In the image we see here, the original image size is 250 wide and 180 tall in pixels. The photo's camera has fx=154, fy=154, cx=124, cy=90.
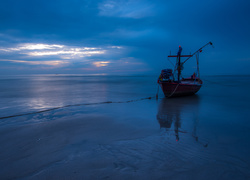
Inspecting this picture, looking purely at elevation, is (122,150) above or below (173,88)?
below

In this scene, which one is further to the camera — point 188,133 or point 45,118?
point 45,118

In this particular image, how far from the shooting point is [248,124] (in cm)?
762

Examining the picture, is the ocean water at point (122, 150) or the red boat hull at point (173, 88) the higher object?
the red boat hull at point (173, 88)

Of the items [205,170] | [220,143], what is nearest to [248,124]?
[220,143]

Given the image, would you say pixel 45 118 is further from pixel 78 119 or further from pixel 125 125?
pixel 125 125

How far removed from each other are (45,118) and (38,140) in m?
3.14

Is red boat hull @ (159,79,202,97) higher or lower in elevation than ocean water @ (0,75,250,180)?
higher

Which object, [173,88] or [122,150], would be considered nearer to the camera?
[122,150]

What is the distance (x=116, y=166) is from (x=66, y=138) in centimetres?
257

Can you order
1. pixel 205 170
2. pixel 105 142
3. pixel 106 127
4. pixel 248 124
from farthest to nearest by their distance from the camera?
pixel 248 124 < pixel 106 127 < pixel 105 142 < pixel 205 170

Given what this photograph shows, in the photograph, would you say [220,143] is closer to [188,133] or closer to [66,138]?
[188,133]

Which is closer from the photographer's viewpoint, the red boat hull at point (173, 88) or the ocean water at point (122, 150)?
the ocean water at point (122, 150)

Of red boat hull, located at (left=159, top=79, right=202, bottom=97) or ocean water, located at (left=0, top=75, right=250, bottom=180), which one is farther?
red boat hull, located at (left=159, top=79, right=202, bottom=97)

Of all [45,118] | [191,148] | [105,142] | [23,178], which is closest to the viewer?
[23,178]
